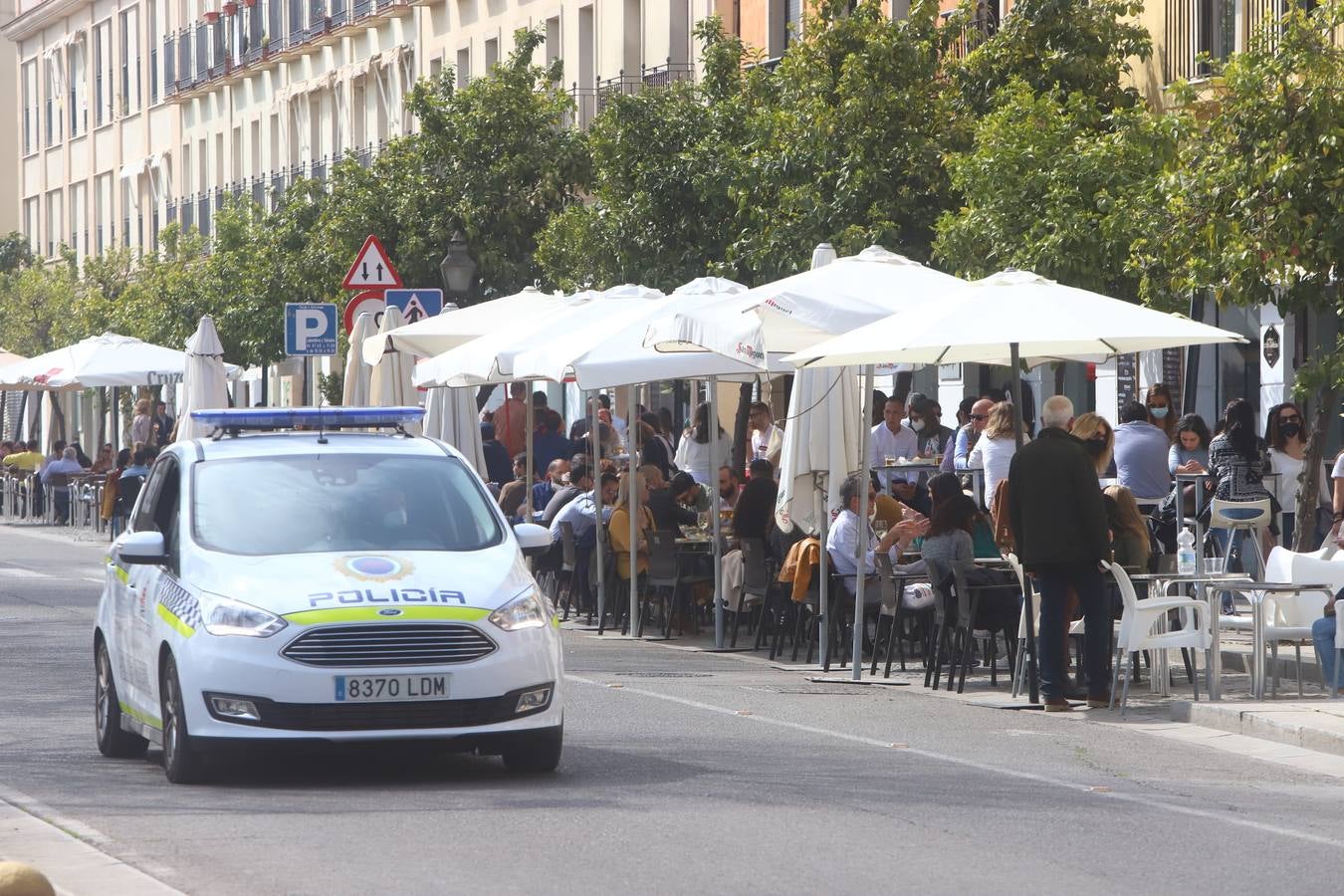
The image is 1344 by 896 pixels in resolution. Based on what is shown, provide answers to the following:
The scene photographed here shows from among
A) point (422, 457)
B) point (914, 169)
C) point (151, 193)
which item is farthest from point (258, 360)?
point (422, 457)

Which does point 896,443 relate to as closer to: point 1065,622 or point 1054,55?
point 1054,55

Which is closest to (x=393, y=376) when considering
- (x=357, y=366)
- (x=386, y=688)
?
(x=357, y=366)

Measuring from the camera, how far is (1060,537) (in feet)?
49.2

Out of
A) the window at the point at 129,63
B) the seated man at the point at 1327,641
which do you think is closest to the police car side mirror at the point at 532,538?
the seated man at the point at 1327,641

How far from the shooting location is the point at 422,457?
12.6 meters

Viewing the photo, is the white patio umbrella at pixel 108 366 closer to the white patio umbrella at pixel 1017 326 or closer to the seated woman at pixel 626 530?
the seated woman at pixel 626 530

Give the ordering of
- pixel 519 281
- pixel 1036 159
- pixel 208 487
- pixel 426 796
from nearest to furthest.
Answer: pixel 426 796 → pixel 208 487 → pixel 1036 159 → pixel 519 281

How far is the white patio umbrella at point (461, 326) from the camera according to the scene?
24672mm

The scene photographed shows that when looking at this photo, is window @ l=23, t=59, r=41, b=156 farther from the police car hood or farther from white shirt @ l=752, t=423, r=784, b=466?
the police car hood

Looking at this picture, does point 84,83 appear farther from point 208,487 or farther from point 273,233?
point 208,487

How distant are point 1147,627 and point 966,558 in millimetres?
1562

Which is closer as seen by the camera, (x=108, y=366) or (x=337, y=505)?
(x=337, y=505)

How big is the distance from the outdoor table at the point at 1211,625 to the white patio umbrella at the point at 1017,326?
87 cm

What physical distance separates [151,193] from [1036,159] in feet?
186
